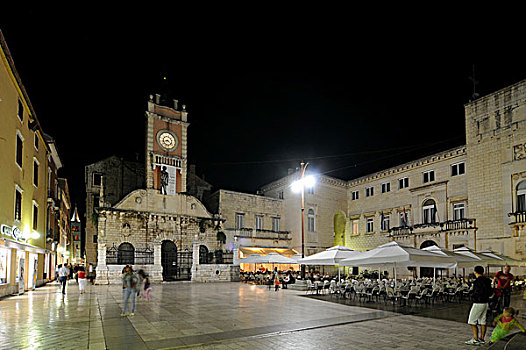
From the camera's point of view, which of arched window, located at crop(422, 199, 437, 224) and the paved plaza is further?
arched window, located at crop(422, 199, 437, 224)

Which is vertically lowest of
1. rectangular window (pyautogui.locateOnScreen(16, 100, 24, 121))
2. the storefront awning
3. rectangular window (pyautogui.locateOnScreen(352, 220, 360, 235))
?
the storefront awning

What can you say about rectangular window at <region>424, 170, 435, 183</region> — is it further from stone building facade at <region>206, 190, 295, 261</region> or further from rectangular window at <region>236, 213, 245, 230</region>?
rectangular window at <region>236, 213, 245, 230</region>

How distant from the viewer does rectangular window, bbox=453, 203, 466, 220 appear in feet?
101

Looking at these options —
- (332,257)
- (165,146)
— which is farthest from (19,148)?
(165,146)

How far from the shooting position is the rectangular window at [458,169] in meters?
31.1

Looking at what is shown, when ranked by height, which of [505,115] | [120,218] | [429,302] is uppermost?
[505,115]

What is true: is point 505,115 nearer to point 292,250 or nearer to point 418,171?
point 418,171

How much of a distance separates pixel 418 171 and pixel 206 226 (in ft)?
62.2

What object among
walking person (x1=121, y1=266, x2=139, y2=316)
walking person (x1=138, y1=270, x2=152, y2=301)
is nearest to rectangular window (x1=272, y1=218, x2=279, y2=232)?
walking person (x1=138, y1=270, x2=152, y2=301)

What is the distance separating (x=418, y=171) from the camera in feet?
114

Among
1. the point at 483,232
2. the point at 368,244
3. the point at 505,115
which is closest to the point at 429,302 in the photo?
the point at 483,232

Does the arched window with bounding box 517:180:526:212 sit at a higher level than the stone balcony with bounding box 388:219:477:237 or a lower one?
higher

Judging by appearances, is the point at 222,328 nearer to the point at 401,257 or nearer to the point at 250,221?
the point at 401,257

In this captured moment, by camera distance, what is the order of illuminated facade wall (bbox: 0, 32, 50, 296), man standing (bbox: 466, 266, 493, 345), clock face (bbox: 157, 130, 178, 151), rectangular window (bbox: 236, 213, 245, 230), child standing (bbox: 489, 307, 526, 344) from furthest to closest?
rectangular window (bbox: 236, 213, 245, 230) < clock face (bbox: 157, 130, 178, 151) < illuminated facade wall (bbox: 0, 32, 50, 296) < man standing (bbox: 466, 266, 493, 345) < child standing (bbox: 489, 307, 526, 344)
